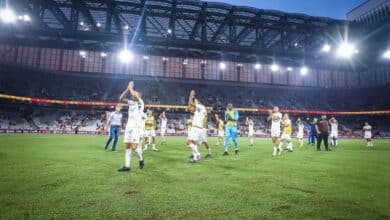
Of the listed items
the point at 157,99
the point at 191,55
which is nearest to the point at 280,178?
the point at 191,55

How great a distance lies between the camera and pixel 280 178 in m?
6.30

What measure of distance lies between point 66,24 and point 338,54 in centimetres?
3121

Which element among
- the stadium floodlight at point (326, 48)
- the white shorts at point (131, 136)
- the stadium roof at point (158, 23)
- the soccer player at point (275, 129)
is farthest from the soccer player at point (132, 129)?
the stadium floodlight at point (326, 48)

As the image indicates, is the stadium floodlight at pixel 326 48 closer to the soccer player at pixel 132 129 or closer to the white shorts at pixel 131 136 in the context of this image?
the soccer player at pixel 132 129

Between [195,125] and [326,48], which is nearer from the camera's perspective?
[195,125]

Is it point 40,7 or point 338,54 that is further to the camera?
point 338,54

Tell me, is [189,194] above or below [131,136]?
below

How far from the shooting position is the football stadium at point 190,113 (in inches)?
176

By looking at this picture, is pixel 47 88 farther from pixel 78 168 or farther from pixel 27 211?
pixel 27 211

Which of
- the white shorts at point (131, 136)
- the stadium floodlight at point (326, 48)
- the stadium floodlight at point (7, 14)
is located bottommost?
the white shorts at point (131, 136)

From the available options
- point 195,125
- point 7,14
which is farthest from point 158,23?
point 195,125

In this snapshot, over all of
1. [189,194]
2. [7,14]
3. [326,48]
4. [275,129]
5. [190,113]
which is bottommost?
[189,194]

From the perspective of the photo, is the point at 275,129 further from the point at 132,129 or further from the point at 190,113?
the point at 132,129

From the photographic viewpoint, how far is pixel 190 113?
12594 millimetres
